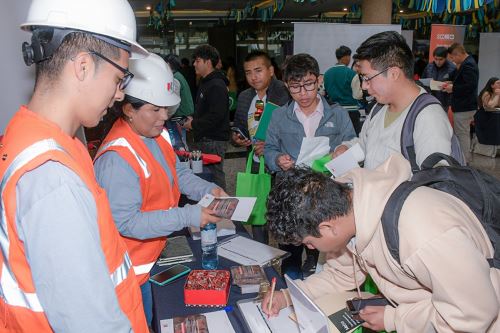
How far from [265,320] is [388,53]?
4.32 ft

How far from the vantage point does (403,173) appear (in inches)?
48.4

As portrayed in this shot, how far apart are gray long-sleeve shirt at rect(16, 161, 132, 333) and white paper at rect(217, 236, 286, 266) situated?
1.01 meters

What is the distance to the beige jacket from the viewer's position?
105 cm

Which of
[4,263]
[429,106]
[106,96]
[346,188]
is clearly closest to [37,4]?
[106,96]

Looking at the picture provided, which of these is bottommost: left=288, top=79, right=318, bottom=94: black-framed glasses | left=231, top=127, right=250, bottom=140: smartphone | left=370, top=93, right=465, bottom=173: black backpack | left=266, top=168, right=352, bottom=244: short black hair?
left=231, top=127, right=250, bottom=140: smartphone

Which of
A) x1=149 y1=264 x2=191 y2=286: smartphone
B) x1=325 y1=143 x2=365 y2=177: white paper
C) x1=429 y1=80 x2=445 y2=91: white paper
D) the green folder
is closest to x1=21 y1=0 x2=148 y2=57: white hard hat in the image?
x1=149 y1=264 x2=191 y2=286: smartphone

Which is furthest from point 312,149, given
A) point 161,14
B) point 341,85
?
point 161,14

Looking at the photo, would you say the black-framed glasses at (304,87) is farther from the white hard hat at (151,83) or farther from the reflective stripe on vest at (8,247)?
the reflective stripe on vest at (8,247)

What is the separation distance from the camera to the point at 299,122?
257 centimetres

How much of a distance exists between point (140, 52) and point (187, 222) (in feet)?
2.49

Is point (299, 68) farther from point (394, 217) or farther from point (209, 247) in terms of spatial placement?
point (394, 217)

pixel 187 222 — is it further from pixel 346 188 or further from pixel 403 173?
pixel 403 173

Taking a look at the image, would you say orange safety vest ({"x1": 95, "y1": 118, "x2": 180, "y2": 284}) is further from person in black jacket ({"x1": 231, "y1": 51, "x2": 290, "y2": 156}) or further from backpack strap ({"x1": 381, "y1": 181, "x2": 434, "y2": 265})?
person in black jacket ({"x1": 231, "y1": 51, "x2": 290, "y2": 156})

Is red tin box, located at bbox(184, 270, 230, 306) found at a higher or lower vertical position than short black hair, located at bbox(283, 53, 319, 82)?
lower
